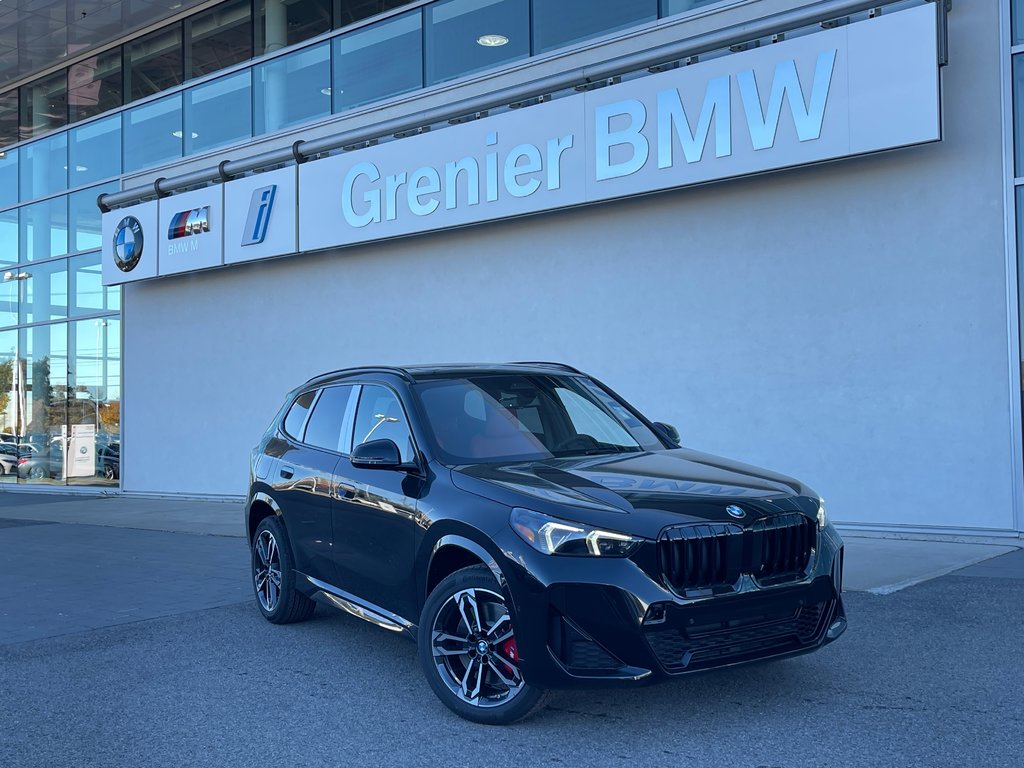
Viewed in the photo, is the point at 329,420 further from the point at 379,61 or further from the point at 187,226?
the point at 187,226

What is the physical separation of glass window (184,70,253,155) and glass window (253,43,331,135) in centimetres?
33

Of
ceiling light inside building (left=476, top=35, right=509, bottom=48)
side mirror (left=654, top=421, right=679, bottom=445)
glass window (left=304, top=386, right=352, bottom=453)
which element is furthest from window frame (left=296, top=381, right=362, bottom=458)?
ceiling light inside building (left=476, top=35, right=509, bottom=48)

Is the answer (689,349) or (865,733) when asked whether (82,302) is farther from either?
(865,733)

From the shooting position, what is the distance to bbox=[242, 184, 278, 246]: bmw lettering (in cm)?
1639

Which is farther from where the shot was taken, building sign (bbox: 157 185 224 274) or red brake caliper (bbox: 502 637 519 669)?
building sign (bbox: 157 185 224 274)

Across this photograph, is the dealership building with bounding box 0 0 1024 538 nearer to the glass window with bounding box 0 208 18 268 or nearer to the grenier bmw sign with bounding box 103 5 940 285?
the grenier bmw sign with bounding box 103 5 940 285

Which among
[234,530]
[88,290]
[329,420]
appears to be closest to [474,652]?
[329,420]

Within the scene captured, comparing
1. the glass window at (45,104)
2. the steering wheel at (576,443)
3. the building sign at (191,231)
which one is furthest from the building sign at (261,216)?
the steering wheel at (576,443)

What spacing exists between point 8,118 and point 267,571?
2117 centimetres

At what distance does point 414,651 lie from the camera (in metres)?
6.23

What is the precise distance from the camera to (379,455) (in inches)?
205

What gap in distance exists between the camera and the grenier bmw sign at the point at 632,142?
1005 centimetres

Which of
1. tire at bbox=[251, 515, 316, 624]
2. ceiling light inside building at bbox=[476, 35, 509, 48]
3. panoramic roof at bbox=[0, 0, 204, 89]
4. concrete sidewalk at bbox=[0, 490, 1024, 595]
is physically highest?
panoramic roof at bbox=[0, 0, 204, 89]

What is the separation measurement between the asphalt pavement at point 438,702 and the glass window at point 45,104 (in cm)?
1792
